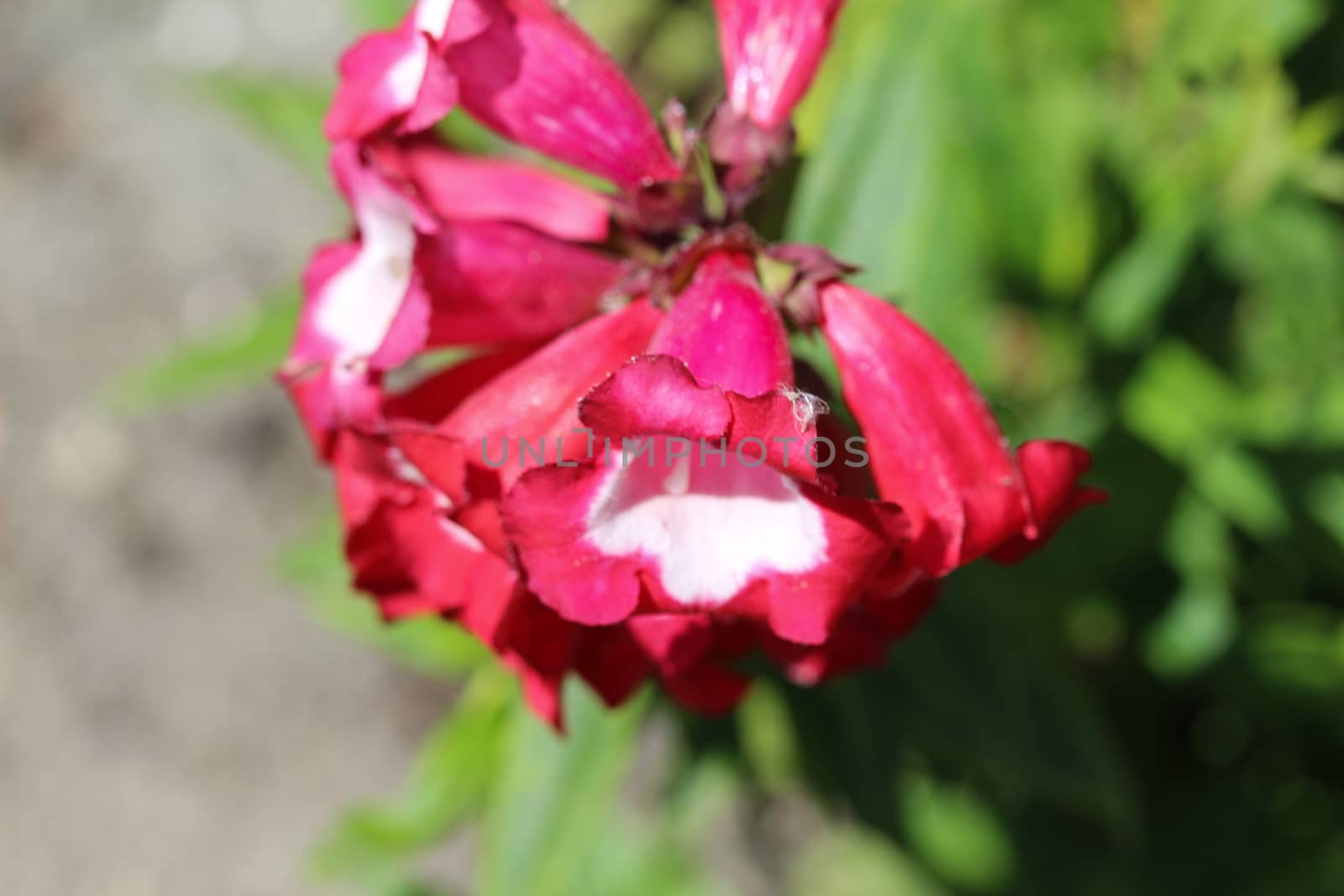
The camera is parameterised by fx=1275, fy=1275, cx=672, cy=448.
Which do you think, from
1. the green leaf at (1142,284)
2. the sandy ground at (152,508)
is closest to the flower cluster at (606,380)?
the green leaf at (1142,284)

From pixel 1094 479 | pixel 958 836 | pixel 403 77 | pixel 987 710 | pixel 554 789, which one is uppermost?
pixel 403 77

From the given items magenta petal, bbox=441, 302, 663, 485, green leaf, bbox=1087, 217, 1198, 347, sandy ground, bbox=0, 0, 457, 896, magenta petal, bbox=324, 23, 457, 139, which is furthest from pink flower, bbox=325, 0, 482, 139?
sandy ground, bbox=0, 0, 457, 896

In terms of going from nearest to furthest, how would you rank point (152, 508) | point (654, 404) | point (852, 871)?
point (654, 404)
point (852, 871)
point (152, 508)

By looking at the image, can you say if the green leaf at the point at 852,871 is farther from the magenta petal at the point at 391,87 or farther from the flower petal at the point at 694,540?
the magenta petal at the point at 391,87

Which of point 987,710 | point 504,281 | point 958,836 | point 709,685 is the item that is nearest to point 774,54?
point 504,281

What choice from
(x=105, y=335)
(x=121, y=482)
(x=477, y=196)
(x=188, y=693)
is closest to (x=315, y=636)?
(x=188, y=693)

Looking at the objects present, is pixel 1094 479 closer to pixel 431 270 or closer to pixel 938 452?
pixel 938 452

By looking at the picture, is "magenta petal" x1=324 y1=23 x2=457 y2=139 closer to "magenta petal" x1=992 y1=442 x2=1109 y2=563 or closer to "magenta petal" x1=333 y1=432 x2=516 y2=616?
"magenta petal" x1=333 y1=432 x2=516 y2=616
